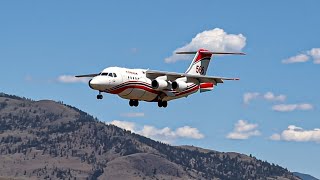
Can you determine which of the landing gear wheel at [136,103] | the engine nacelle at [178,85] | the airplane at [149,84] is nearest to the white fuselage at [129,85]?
the airplane at [149,84]

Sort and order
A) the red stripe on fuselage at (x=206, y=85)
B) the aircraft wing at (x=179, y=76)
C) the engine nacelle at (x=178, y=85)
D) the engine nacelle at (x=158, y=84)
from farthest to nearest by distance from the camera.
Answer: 1. the red stripe on fuselage at (x=206, y=85)
2. the engine nacelle at (x=178, y=85)
3. the aircraft wing at (x=179, y=76)
4. the engine nacelle at (x=158, y=84)

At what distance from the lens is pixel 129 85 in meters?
82.0

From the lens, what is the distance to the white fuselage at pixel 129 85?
79.5 m

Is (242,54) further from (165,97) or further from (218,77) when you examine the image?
(165,97)

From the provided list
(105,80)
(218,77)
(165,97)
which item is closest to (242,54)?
(218,77)

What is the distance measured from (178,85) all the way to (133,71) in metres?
6.14

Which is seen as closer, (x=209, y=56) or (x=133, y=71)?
(x=133, y=71)

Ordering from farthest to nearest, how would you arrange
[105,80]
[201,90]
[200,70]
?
[200,70]
[201,90]
[105,80]

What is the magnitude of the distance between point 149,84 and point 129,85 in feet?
11.4

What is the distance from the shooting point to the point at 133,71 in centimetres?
8394

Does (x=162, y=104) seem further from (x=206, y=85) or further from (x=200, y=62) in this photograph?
(x=200, y=62)

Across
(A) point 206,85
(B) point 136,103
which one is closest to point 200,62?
(A) point 206,85

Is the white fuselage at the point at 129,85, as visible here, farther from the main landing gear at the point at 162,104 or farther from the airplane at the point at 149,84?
the main landing gear at the point at 162,104

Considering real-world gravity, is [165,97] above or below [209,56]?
below
